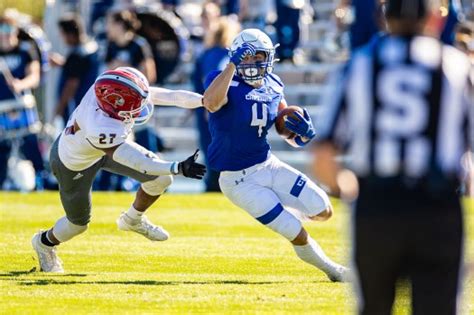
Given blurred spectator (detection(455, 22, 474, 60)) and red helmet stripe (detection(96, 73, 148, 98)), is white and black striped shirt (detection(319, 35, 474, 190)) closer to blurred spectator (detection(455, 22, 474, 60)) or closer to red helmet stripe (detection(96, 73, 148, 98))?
red helmet stripe (detection(96, 73, 148, 98))

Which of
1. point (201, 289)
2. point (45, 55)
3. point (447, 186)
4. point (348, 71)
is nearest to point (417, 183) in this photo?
point (447, 186)

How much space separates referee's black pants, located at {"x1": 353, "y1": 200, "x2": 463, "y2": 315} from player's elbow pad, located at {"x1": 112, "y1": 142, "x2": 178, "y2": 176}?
3640mm

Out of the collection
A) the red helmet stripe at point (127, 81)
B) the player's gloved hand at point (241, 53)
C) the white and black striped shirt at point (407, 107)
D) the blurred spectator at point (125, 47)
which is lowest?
the blurred spectator at point (125, 47)

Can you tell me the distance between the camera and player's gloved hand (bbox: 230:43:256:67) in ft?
27.0

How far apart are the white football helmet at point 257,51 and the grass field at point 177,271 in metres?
1.33

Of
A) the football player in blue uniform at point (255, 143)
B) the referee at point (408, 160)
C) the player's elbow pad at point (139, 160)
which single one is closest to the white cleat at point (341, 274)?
the football player in blue uniform at point (255, 143)

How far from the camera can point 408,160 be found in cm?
468

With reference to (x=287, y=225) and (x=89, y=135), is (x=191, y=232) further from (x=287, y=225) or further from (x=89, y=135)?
(x=287, y=225)

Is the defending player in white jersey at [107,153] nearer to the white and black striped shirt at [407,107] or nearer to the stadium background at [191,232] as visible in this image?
the stadium background at [191,232]

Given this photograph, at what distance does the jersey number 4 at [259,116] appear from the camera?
8.53m

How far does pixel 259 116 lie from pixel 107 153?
3.39 ft

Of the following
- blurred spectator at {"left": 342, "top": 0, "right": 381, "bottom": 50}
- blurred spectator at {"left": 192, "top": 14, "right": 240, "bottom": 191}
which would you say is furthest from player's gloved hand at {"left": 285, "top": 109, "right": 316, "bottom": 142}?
blurred spectator at {"left": 342, "top": 0, "right": 381, "bottom": 50}

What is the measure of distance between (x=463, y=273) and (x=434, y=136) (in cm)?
51

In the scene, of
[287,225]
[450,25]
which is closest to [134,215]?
[287,225]
